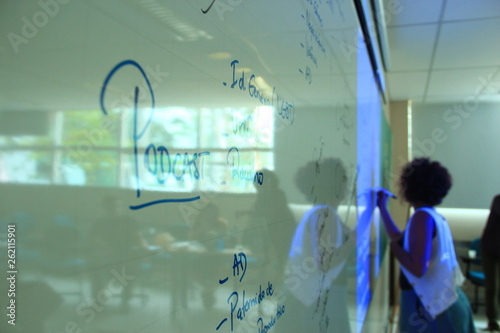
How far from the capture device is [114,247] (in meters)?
0.31

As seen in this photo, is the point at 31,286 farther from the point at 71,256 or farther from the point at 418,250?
the point at 418,250

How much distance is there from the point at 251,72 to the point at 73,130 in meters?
0.33

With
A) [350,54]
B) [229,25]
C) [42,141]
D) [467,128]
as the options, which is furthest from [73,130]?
[467,128]

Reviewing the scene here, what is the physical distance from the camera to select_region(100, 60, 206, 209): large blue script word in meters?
0.32

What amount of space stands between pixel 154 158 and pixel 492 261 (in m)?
3.93

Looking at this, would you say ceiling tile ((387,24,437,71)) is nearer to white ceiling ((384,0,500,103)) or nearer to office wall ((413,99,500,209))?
white ceiling ((384,0,500,103))

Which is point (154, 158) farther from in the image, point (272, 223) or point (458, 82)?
point (458, 82)

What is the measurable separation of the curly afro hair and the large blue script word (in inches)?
82.9

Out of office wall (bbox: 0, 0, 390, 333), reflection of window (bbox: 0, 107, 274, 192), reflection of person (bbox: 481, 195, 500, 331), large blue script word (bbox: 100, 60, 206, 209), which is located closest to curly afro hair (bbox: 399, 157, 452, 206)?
reflection of person (bbox: 481, 195, 500, 331)

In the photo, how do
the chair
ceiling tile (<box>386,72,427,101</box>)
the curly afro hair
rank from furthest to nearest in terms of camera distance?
1. the chair
2. ceiling tile (<box>386,72,427,101</box>)
3. the curly afro hair

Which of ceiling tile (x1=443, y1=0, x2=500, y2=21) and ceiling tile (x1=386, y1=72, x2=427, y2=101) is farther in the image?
ceiling tile (x1=386, y1=72, x2=427, y2=101)

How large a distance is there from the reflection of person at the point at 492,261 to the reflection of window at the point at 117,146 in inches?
143

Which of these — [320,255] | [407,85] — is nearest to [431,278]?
[320,255]

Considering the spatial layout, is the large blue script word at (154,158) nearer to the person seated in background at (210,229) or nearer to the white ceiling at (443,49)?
the person seated in background at (210,229)
